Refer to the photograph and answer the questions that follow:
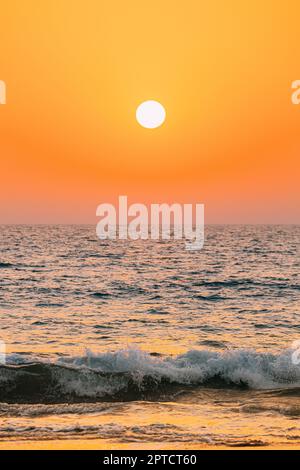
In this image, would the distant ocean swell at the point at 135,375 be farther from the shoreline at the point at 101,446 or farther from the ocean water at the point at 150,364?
the shoreline at the point at 101,446

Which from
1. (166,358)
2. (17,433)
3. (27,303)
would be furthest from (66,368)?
(27,303)

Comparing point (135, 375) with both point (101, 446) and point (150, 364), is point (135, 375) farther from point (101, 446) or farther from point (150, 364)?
point (101, 446)

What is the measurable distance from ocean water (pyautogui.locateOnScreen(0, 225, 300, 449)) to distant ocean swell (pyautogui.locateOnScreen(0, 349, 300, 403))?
1.4 inches

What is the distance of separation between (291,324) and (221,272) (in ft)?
82.9

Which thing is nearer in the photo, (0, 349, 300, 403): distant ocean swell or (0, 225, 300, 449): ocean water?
(0, 225, 300, 449): ocean water

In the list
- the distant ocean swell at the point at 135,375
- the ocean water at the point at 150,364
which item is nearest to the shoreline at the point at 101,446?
the ocean water at the point at 150,364

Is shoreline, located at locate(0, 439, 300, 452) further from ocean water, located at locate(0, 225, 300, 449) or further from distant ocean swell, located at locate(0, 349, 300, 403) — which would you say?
distant ocean swell, located at locate(0, 349, 300, 403)

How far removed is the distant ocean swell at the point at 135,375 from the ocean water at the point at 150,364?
0.03 m

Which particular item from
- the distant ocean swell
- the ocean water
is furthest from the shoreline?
the distant ocean swell

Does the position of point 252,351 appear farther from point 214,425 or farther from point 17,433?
point 17,433

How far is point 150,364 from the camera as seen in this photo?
20.4 meters

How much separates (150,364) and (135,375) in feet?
3.33

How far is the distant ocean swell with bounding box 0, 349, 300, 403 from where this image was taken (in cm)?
1820

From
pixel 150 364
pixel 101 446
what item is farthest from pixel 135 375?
pixel 101 446
